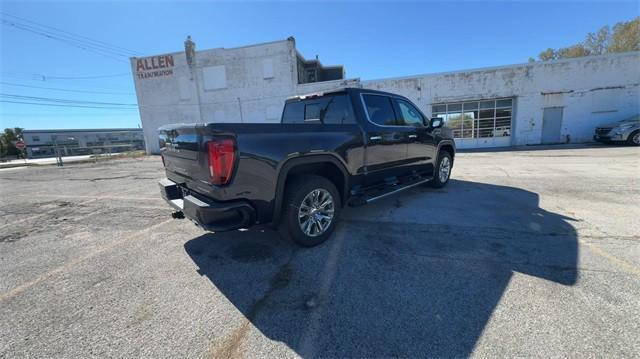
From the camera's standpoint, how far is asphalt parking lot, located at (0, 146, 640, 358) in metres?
1.85

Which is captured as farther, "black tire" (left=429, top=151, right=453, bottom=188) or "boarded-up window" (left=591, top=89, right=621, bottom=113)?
"boarded-up window" (left=591, top=89, right=621, bottom=113)

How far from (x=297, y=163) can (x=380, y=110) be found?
204 cm

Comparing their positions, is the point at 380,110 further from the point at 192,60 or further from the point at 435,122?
the point at 192,60

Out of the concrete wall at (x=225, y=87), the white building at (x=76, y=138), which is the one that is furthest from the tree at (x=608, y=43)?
the white building at (x=76, y=138)

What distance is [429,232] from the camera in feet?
12.0

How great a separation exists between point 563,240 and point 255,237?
3980mm

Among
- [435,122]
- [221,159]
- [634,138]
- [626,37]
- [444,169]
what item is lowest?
[634,138]

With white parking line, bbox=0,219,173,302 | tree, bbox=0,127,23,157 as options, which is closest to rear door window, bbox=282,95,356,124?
white parking line, bbox=0,219,173,302

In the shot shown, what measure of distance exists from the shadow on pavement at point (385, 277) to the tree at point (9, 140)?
7596cm

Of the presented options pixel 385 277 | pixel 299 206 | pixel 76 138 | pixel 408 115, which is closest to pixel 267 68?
pixel 408 115

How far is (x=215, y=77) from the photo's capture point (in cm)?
2233

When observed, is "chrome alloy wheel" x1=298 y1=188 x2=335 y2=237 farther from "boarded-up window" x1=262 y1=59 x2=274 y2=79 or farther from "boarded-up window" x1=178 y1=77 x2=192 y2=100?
"boarded-up window" x1=178 y1=77 x2=192 y2=100

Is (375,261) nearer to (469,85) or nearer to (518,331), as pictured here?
(518,331)

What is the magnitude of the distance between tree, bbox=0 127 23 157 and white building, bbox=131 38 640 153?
5707 cm
